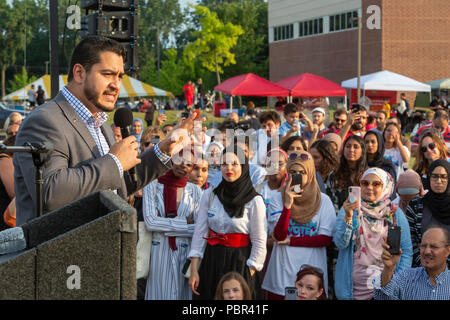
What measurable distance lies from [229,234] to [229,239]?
42 millimetres

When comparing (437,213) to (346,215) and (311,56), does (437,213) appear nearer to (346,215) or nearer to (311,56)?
(346,215)

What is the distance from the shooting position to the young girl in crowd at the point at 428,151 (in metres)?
7.40

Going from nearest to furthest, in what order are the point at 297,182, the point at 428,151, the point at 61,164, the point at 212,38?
the point at 61,164 → the point at 297,182 → the point at 428,151 → the point at 212,38

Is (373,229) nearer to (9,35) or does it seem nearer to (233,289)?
(233,289)

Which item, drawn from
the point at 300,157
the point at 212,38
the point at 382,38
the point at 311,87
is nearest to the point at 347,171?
the point at 300,157

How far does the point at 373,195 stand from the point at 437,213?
2.28 ft

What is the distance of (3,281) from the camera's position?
1528 mm

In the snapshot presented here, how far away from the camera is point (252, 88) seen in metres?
21.4

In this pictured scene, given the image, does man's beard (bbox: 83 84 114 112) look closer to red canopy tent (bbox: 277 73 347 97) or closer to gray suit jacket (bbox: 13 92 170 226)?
gray suit jacket (bbox: 13 92 170 226)

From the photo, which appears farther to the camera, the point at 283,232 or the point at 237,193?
the point at 283,232

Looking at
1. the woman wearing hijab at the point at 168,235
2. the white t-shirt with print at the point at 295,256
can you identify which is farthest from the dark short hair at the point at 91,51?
the white t-shirt with print at the point at 295,256

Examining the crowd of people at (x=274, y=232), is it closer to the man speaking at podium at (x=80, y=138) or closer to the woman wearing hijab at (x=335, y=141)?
the woman wearing hijab at (x=335, y=141)

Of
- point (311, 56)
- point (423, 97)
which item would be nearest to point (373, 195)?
point (423, 97)

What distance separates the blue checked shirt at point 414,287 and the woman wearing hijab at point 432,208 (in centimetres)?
102
